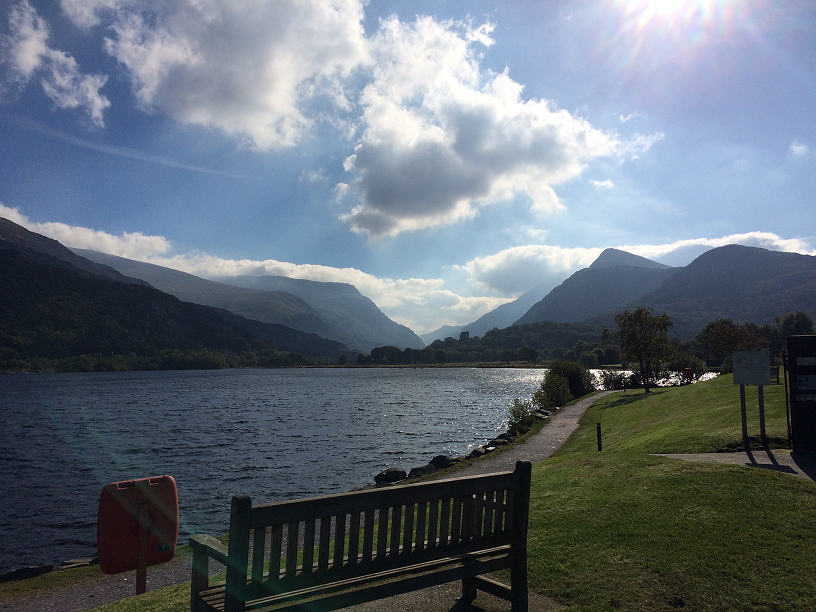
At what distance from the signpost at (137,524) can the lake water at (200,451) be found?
13.8 meters

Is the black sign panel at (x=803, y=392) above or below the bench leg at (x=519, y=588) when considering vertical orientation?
above

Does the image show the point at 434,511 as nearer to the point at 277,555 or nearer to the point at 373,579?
the point at 373,579

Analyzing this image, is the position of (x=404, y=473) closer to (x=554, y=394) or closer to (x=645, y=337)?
(x=554, y=394)

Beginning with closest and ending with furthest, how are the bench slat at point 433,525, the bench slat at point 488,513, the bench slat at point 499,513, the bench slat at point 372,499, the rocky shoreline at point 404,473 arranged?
the bench slat at point 372,499 → the bench slat at point 433,525 → the bench slat at point 488,513 → the bench slat at point 499,513 → the rocky shoreline at point 404,473

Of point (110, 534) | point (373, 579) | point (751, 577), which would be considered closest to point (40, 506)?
point (110, 534)

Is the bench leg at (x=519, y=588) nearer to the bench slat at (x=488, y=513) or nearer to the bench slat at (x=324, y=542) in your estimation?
the bench slat at (x=488, y=513)

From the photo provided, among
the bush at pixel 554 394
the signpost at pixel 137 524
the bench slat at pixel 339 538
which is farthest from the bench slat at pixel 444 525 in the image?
the bush at pixel 554 394

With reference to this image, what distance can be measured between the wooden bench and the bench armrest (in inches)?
0.4

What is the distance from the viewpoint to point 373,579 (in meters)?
5.23

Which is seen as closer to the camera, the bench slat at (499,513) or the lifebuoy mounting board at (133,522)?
the bench slat at (499,513)

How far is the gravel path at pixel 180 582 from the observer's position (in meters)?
6.84

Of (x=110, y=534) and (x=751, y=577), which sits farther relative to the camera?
(x=110, y=534)

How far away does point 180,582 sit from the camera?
41.1 ft

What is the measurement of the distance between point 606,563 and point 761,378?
458 inches
